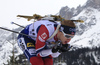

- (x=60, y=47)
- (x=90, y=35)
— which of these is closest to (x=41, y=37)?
(x=60, y=47)

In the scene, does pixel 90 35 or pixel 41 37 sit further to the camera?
pixel 90 35

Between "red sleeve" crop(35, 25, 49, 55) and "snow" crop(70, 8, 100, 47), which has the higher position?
"red sleeve" crop(35, 25, 49, 55)

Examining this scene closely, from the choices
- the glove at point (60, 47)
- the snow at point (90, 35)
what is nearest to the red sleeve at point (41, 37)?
the glove at point (60, 47)

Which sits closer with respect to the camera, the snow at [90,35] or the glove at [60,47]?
the glove at [60,47]

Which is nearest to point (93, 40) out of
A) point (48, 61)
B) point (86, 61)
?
point (86, 61)

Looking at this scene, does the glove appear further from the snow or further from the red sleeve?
the snow

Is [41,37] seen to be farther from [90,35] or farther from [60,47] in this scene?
[90,35]

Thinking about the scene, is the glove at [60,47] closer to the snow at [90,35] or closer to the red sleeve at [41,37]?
the red sleeve at [41,37]

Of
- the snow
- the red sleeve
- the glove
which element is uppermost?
the red sleeve

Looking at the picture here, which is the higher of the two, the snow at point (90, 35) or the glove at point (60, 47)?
the glove at point (60, 47)

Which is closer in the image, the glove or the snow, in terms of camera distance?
the glove

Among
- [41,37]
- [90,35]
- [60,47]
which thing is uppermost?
[41,37]

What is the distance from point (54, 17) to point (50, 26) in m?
0.27

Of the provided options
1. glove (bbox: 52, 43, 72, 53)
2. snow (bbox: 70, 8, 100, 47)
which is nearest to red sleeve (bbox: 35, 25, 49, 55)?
glove (bbox: 52, 43, 72, 53)
